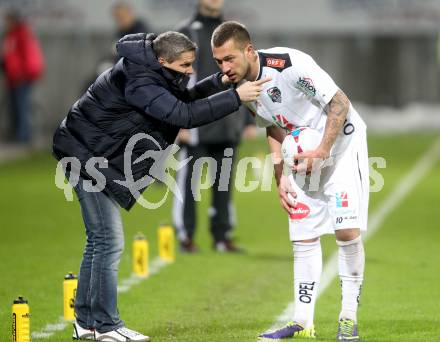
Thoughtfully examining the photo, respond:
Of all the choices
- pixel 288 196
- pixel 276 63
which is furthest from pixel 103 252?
pixel 276 63

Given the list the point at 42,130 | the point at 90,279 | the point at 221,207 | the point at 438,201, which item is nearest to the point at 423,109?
the point at 42,130

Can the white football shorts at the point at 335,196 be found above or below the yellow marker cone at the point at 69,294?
above

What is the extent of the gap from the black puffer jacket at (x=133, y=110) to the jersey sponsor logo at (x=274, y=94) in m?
0.29

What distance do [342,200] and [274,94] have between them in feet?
2.79

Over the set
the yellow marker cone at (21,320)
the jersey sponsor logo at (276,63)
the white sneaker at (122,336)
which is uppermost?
the jersey sponsor logo at (276,63)

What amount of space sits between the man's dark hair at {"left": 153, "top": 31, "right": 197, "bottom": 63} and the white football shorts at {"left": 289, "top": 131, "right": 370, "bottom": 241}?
1.22 metres

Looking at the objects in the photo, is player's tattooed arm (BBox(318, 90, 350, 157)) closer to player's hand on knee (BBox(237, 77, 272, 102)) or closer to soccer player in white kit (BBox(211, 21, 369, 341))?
soccer player in white kit (BBox(211, 21, 369, 341))

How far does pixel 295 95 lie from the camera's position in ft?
26.5

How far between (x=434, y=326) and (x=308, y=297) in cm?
107

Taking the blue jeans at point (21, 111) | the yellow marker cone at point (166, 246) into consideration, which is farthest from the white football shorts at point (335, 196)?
the blue jeans at point (21, 111)

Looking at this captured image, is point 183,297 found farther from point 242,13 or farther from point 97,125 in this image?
point 242,13

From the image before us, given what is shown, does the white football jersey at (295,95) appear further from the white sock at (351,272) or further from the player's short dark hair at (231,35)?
the white sock at (351,272)

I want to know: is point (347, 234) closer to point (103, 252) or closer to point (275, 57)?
point (275, 57)

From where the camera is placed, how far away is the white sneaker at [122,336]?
26.7 feet
